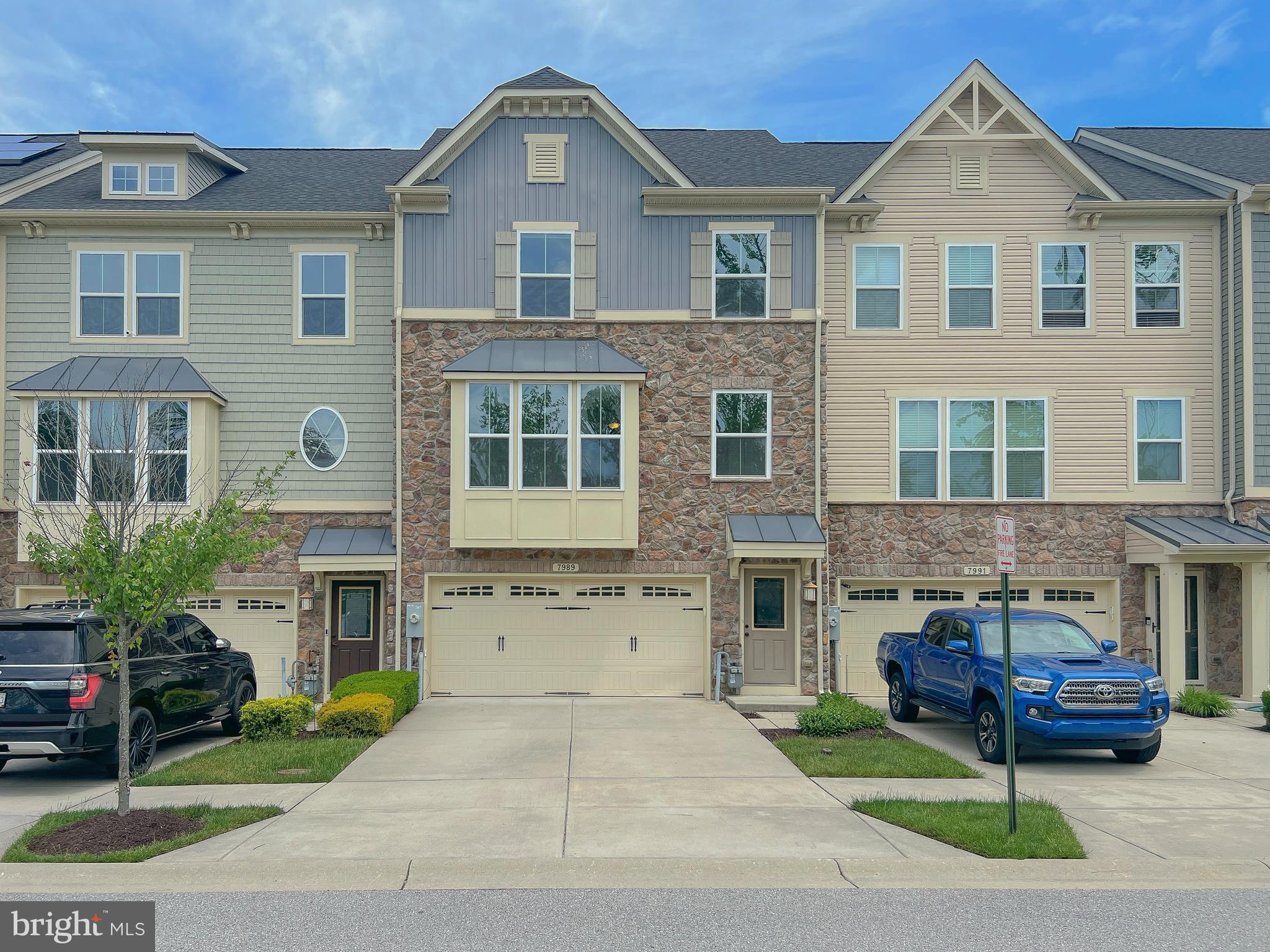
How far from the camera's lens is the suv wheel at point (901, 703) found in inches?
574

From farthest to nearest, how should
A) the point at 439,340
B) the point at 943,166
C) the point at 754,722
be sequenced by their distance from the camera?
the point at 943,166, the point at 439,340, the point at 754,722

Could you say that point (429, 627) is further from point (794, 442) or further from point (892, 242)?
point (892, 242)

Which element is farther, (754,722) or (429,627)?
(429,627)

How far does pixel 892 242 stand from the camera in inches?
709

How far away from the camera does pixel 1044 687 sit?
11.0m

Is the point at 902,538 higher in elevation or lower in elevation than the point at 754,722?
higher

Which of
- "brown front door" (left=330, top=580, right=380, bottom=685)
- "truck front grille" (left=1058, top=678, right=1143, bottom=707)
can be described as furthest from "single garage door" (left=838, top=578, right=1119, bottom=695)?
"brown front door" (left=330, top=580, right=380, bottom=685)

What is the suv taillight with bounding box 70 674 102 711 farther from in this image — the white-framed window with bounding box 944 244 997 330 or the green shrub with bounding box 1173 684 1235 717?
the green shrub with bounding box 1173 684 1235 717

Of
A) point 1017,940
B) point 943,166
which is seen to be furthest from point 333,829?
point 943,166

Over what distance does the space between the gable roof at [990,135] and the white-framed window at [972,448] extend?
411 cm

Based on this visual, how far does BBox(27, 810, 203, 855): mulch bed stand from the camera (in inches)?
300

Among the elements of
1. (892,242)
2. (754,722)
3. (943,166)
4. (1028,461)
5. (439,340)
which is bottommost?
(754,722)

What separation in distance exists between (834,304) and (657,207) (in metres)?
3.83

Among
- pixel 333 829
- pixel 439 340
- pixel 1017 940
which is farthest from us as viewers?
pixel 439 340
